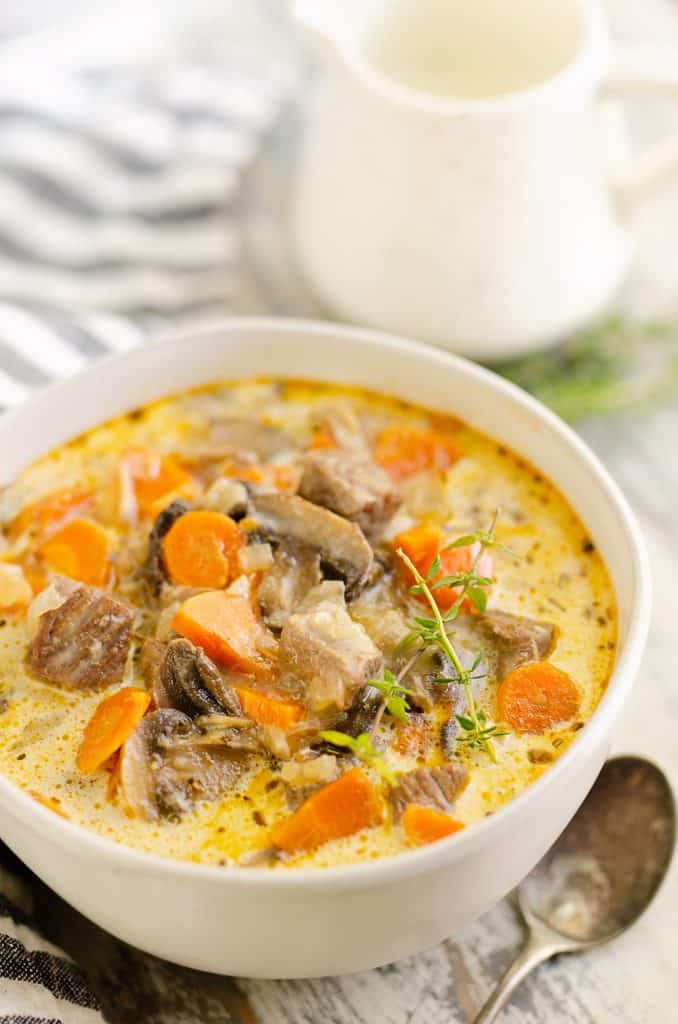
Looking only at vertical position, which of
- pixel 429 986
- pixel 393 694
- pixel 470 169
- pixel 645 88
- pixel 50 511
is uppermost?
pixel 645 88

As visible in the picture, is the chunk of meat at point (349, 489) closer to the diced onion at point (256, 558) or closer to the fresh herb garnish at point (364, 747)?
the diced onion at point (256, 558)

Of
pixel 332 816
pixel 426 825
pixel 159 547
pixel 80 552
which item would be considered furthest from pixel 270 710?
pixel 80 552

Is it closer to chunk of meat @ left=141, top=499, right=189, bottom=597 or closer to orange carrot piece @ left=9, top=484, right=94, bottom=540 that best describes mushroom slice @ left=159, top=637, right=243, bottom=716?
chunk of meat @ left=141, top=499, right=189, bottom=597

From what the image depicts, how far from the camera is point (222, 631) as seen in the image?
2.37 m

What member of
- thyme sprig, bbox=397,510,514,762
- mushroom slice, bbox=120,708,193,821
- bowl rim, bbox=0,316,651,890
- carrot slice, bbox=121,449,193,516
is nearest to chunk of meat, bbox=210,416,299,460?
carrot slice, bbox=121,449,193,516

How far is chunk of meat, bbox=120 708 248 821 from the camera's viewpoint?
7.18 feet

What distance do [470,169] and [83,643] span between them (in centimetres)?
172

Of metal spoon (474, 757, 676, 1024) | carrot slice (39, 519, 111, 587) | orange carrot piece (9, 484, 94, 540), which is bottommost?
metal spoon (474, 757, 676, 1024)

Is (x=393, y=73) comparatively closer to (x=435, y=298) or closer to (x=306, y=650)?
(x=435, y=298)

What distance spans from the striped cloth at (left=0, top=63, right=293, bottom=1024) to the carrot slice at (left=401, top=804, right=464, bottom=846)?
181 cm

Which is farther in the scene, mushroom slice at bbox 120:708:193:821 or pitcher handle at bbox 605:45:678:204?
pitcher handle at bbox 605:45:678:204

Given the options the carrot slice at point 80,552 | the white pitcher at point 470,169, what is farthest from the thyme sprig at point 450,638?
the white pitcher at point 470,169

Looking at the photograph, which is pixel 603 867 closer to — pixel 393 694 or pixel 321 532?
pixel 393 694

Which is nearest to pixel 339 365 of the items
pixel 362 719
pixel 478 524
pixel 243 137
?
pixel 478 524
